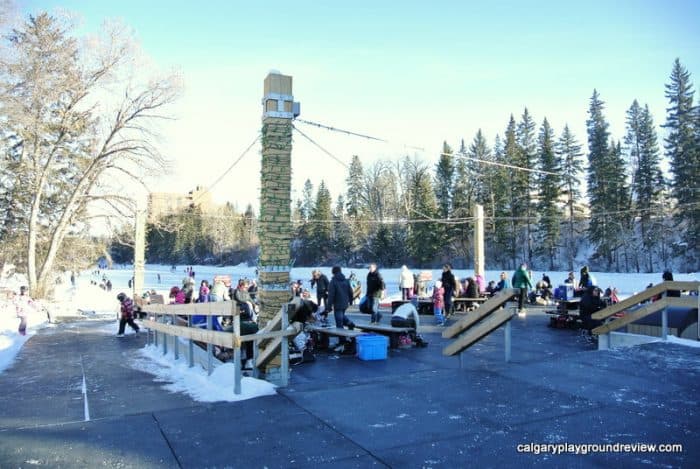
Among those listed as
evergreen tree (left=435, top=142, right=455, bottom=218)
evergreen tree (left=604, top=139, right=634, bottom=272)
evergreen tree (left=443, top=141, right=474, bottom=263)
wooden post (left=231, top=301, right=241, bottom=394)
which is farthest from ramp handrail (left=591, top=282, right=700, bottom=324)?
evergreen tree (left=435, top=142, right=455, bottom=218)

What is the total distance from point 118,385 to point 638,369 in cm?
730

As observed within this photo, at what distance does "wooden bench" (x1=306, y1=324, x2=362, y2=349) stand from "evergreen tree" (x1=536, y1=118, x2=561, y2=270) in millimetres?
44569

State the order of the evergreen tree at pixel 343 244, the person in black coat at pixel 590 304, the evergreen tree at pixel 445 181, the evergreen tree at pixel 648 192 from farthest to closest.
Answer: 1. the evergreen tree at pixel 343 244
2. the evergreen tree at pixel 445 181
3. the evergreen tree at pixel 648 192
4. the person in black coat at pixel 590 304

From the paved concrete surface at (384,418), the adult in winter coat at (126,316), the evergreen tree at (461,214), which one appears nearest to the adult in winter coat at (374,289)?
the paved concrete surface at (384,418)

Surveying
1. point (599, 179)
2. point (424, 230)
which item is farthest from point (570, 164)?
point (424, 230)

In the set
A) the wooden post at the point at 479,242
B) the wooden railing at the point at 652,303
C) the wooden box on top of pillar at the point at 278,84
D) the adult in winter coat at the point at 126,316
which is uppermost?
the wooden box on top of pillar at the point at 278,84

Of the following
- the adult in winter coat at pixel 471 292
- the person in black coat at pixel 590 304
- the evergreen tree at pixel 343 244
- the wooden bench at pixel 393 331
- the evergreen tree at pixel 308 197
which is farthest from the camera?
the evergreen tree at pixel 308 197

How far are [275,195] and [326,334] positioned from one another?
3.71 m

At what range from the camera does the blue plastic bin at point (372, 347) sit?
29.8 ft

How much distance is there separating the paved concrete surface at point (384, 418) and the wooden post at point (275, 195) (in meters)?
1.40

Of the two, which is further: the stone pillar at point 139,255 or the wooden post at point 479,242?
the wooden post at point 479,242

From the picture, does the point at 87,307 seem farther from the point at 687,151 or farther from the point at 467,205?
the point at 687,151

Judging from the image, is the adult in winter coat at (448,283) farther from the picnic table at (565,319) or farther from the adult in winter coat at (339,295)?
the adult in winter coat at (339,295)

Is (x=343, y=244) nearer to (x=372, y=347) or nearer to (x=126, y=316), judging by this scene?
(x=126, y=316)
